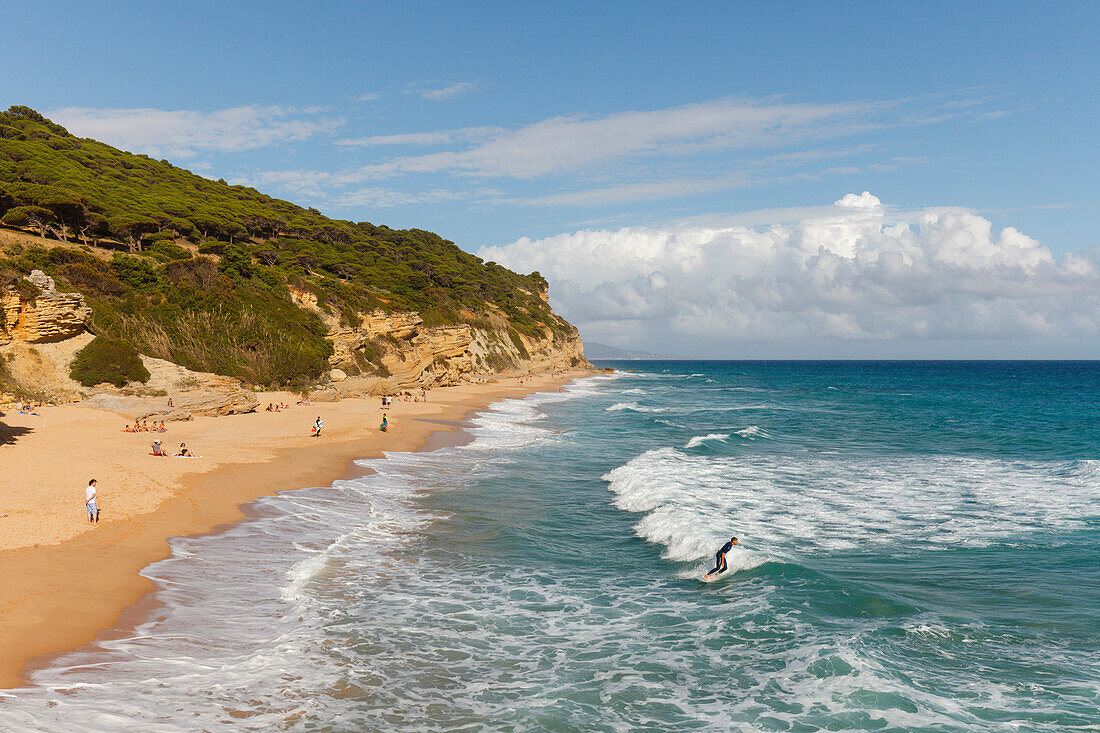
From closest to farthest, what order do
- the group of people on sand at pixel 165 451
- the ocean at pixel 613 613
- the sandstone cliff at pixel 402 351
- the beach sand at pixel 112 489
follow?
the ocean at pixel 613 613 < the beach sand at pixel 112 489 < the group of people on sand at pixel 165 451 < the sandstone cliff at pixel 402 351

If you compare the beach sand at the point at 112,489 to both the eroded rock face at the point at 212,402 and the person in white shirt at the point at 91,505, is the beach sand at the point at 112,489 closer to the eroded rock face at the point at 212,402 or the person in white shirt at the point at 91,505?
the person in white shirt at the point at 91,505

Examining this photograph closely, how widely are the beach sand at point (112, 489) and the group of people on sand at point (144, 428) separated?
37 cm

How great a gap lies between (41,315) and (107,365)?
388 centimetres

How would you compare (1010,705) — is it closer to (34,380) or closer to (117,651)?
(117,651)

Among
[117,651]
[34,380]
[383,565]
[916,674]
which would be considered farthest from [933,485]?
[34,380]

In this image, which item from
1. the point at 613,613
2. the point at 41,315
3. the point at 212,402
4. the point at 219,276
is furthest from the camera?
the point at 219,276

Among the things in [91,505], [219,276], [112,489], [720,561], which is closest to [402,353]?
[219,276]

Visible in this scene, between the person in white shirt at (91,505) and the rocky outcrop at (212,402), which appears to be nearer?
the person in white shirt at (91,505)

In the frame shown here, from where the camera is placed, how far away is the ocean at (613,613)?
862cm

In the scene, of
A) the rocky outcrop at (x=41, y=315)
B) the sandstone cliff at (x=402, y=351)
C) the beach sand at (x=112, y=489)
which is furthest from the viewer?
the sandstone cliff at (x=402, y=351)

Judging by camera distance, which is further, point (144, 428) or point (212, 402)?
point (212, 402)

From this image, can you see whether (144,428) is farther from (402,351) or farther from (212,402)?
(402,351)

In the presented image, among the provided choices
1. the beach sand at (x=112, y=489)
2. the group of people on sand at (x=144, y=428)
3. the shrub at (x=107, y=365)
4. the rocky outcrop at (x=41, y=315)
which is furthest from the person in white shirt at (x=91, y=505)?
the rocky outcrop at (x=41, y=315)

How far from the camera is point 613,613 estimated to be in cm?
1244
